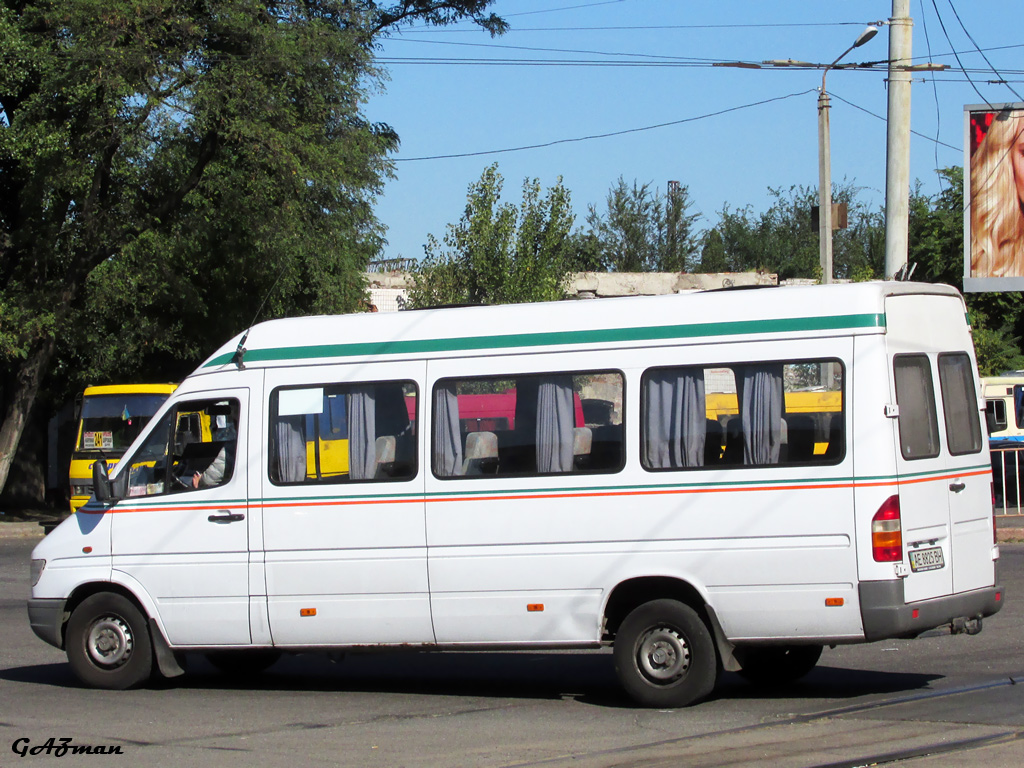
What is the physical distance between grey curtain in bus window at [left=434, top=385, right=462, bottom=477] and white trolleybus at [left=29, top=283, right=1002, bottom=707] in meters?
0.02

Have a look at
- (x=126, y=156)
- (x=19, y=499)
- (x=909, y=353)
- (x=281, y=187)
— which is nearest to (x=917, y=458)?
(x=909, y=353)

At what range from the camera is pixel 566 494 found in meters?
8.07

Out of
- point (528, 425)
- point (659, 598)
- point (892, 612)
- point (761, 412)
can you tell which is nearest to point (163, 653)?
point (528, 425)

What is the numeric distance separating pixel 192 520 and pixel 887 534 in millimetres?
4737

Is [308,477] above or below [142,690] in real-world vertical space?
above

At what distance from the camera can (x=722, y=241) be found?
72.5 metres

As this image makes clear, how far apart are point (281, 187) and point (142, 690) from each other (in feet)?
49.4

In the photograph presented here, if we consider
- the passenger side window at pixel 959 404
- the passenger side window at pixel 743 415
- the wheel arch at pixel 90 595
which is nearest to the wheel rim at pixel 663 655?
the passenger side window at pixel 743 415

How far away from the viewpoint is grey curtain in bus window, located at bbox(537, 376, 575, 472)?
817 centimetres

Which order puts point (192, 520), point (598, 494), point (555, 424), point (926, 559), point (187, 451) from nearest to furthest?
point (926, 559) → point (598, 494) → point (555, 424) → point (192, 520) → point (187, 451)

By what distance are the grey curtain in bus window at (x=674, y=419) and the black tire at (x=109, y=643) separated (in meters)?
3.93

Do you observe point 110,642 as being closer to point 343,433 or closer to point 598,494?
point 343,433

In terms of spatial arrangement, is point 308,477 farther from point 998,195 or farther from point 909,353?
point 998,195

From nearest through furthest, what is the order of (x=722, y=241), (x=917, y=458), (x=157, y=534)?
(x=917, y=458), (x=157, y=534), (x=722, y=241)
